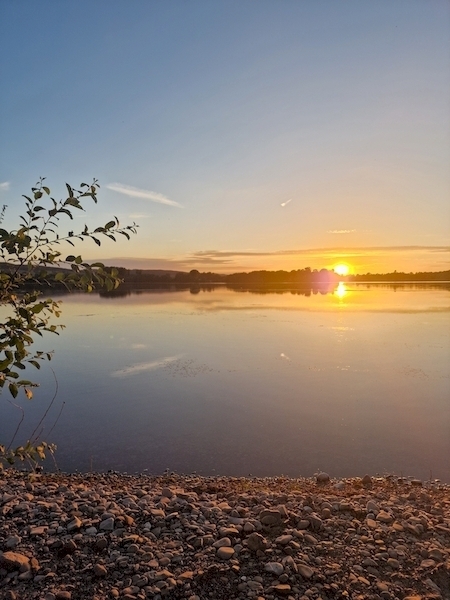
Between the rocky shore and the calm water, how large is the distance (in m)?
1.97

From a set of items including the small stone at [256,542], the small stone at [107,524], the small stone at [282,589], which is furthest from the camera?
the small stone at [107,524]

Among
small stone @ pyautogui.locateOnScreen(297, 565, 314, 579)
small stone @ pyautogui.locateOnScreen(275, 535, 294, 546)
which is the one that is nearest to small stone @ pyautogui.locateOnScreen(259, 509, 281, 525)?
small stone @ pyautogui.locateOnScreen(275, 535, 294, 546)

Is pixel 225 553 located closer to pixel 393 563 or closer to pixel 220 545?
pixel 220 545

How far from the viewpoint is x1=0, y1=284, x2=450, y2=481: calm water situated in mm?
8000

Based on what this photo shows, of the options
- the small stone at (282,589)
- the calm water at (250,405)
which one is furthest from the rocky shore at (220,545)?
the calm water at (250,405)

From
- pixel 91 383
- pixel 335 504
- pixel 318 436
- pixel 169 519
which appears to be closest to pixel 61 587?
pixel 169 519

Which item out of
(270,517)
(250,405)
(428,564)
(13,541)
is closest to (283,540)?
(270,517)

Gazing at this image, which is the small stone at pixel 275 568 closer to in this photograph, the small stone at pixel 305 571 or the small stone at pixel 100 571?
the small stone at pixel 305 571

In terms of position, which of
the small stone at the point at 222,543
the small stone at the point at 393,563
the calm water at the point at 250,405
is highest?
the small stone at the point at 222,543

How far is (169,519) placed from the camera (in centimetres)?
486

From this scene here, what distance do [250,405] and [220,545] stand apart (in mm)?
6758

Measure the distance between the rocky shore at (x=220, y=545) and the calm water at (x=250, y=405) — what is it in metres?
1.97

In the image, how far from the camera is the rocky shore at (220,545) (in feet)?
12.1

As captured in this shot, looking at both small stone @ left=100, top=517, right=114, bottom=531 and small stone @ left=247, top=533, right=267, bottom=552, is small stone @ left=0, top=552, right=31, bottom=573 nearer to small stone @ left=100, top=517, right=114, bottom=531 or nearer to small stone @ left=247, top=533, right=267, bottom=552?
small stone @ left=100, top=517, right=114, bottom=531
